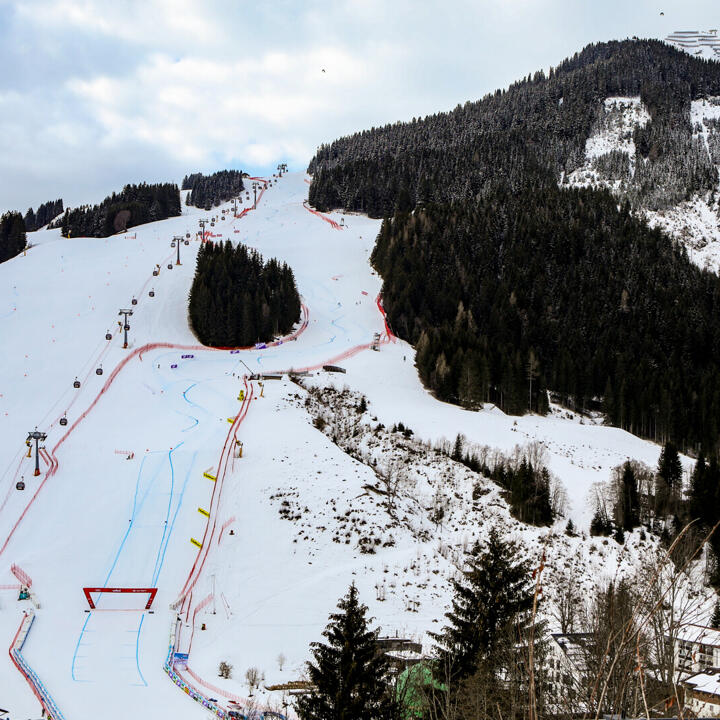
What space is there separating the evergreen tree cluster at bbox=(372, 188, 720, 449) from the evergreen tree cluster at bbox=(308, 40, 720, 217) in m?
20.2

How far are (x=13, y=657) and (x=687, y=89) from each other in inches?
7364

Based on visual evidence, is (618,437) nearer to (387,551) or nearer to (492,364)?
(492,364)

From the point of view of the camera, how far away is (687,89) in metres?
158

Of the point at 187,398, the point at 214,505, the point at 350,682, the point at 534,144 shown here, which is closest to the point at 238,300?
the point at 187,398

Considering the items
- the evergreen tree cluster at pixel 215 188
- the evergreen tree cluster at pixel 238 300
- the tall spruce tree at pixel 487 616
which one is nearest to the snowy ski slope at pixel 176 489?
the evergreen tree cluster at pixel 238 300

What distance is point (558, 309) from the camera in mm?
87000

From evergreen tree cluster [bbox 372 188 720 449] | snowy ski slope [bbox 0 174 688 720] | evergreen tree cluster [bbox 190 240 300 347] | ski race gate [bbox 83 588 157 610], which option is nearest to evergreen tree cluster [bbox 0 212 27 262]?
snowy ski slope [bbox 0 174 688 720]

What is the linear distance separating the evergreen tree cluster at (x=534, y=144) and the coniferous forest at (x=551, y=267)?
45cm

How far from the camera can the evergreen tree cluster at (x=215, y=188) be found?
6417 inches

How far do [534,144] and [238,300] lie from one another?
95955 millimetres

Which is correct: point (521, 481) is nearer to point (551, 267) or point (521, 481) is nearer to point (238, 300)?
point (238, 300)

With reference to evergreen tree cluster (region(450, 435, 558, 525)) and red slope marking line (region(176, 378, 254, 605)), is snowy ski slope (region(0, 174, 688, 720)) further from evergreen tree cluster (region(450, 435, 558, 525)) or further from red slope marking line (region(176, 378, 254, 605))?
evergreen tree cluster (region(450, 435, 558, 525))

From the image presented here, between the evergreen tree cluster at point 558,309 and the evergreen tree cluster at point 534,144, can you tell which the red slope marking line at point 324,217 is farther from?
the evergreen tree cluster at point 558,309

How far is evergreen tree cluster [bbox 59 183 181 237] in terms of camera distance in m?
126
